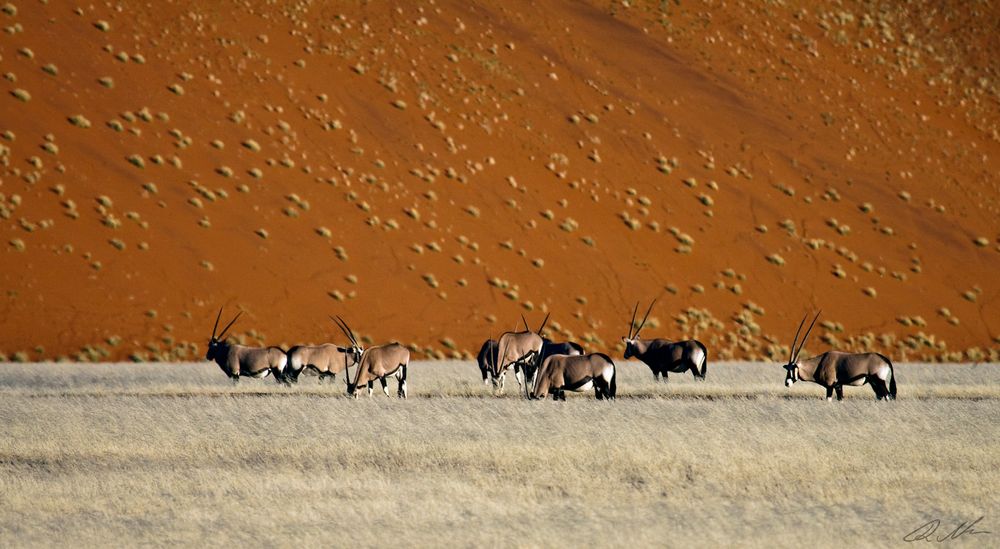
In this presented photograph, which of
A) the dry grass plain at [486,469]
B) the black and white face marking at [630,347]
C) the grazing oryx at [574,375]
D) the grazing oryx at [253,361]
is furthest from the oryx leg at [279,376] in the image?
the black and white face marking at [630,347]

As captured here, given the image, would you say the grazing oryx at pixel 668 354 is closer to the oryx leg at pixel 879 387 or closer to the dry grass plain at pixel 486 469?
the dry grass plain at pixel 486 469

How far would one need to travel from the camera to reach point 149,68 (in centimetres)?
4334

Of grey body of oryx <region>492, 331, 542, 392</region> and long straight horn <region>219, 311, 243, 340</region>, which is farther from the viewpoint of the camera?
long straight horn <region>219, 311, 243, 340</region>

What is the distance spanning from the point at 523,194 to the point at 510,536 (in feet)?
111

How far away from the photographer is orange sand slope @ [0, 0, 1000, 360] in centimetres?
3656

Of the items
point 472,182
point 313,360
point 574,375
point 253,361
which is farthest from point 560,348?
point 472,182

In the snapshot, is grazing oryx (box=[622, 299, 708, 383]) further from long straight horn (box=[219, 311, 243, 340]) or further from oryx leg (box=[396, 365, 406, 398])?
long straight horn (box=[219, 311, 243, 340])

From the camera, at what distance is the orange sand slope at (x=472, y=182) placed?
36562 mm

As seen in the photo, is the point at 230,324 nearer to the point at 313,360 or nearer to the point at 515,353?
the point at 313,360

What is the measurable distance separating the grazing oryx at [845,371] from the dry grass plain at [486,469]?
396 millimetres

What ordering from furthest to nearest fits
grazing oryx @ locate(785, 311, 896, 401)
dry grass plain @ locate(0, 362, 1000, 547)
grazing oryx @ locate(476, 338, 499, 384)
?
grazing oryx @ locate(476, 338, 499, 384), grazing oryx @ locate(785, 311, 896, 401), dry grass plain @ locate(0, 362, 1000, 547)

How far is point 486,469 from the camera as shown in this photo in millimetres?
12195

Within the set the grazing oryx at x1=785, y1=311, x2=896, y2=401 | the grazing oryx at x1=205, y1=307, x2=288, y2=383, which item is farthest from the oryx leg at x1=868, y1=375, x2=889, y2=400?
the grazing oryx at x1=205, y1=307, x2=288, y2=383

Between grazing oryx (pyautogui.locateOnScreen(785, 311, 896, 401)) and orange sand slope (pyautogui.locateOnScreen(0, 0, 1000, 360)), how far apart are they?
17325 millimetres
